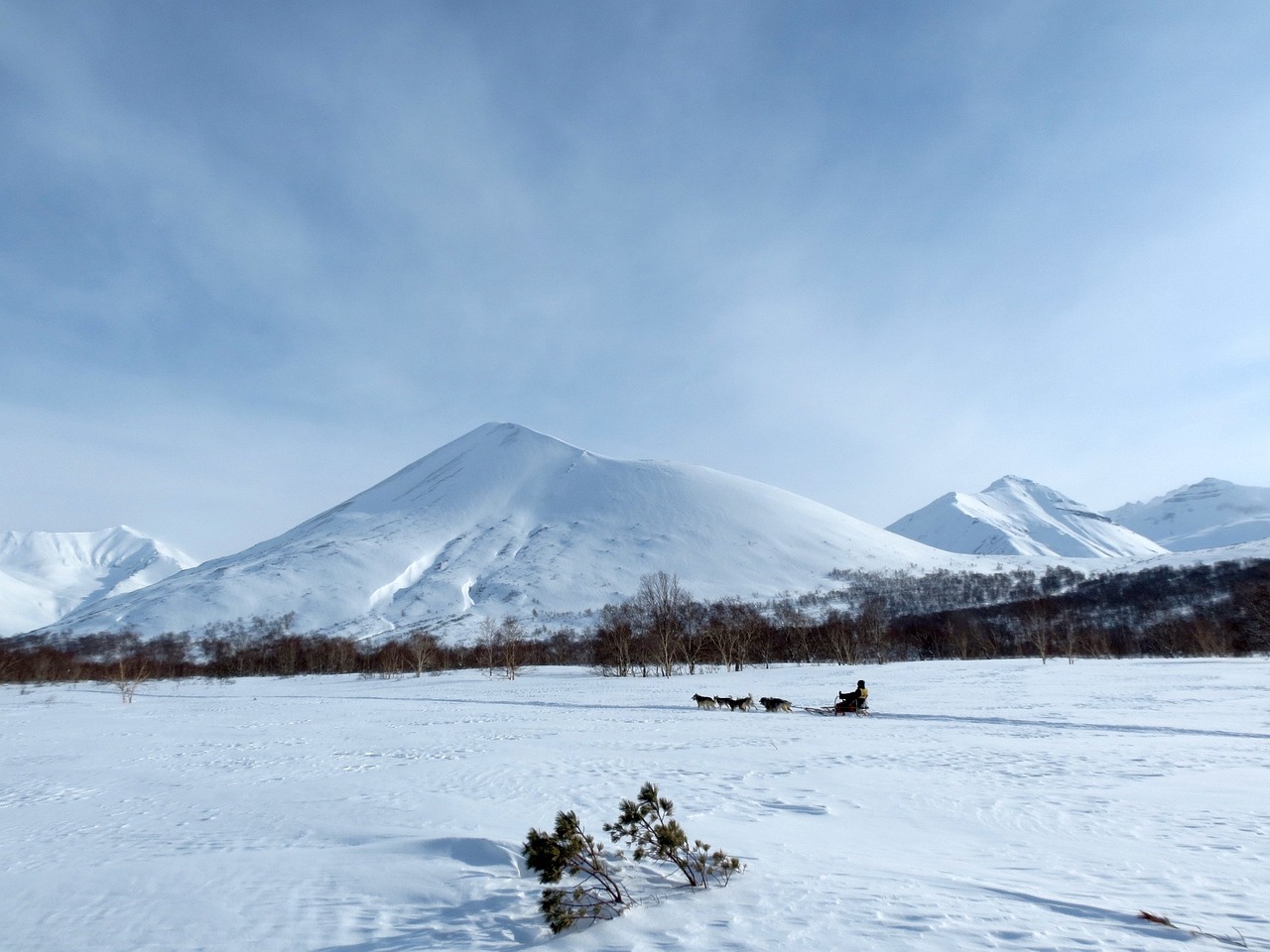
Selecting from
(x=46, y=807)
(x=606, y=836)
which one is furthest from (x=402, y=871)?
(x=46, y=807)

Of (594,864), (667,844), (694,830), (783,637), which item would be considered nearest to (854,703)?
(694,830)

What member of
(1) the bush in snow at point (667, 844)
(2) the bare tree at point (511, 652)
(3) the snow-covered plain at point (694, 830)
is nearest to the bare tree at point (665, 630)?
(2) the bare tree at point (511, 652)

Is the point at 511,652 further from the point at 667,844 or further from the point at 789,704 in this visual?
the point at 667,844

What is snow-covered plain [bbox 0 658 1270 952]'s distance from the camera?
4.92 metres

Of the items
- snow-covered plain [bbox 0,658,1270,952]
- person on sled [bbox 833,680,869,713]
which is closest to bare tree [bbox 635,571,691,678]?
person on sled [bbox 833,680,869,713]

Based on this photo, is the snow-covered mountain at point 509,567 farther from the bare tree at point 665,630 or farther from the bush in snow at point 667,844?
the bush in snow at point 667,844

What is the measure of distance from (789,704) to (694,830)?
16.4 m

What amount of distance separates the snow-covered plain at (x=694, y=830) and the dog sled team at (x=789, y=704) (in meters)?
0.74

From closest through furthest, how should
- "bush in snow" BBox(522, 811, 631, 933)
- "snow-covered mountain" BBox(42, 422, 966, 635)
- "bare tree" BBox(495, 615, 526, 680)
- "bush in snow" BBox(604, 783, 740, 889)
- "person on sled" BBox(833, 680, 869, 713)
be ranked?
"bush in snow" BBox(522, 811, 631, 933) → "bush in snow" BBox(604, 783, 740, 889) → "person on sled" BBox(833, 680, 869, 713) → "bare tree" BBox(495, 615, 526, 680) → "snow-covered mountain" BBox(42, 422, 966, 635)

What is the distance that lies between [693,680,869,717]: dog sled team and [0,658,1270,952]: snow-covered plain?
2.43 feet

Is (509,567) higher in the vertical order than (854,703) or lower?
higher

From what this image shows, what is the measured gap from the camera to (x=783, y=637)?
7038 centimetres

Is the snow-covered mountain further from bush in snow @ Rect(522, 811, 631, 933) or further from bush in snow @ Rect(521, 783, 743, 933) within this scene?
bush in snow @ Rect(522, 811, 631, 933)

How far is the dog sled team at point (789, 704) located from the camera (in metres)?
20.9
